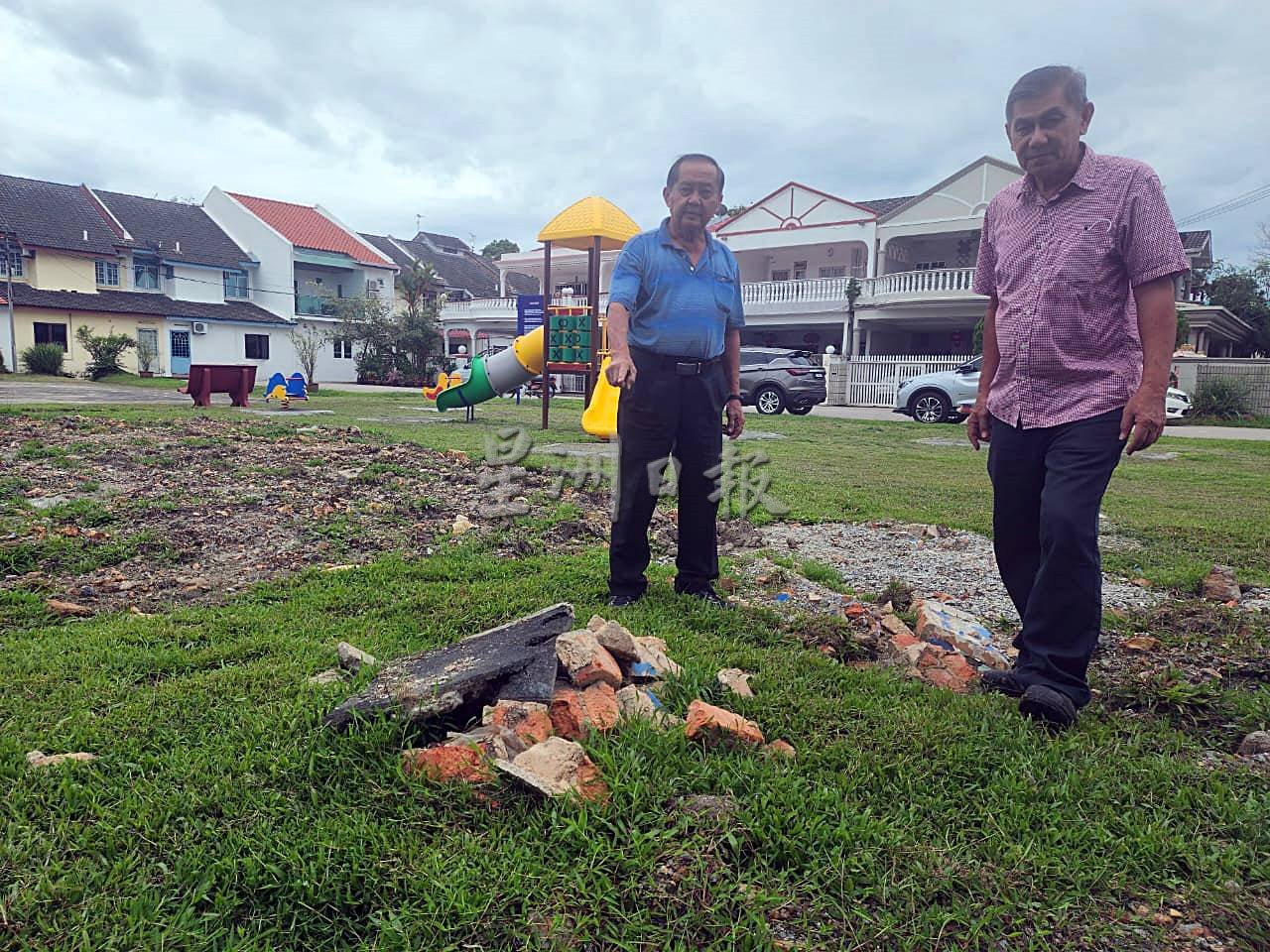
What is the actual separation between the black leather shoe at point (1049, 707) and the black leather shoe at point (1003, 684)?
0.16 metres

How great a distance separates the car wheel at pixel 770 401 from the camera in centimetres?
1873

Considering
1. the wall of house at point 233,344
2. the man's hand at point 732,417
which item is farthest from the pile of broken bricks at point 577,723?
the wall of house at point 233,344

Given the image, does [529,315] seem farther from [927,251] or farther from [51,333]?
[51,333]

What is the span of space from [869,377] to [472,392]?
14579mm

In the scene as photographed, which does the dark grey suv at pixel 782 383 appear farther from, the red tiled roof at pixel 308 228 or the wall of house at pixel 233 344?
the red tiled roof at pixel 308 228

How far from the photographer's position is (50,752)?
2123 millimetres

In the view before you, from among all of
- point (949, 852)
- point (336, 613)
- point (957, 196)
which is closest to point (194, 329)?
point (957, 196)

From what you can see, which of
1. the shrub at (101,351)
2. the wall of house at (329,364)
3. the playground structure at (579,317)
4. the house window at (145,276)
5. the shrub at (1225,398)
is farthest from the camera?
the wall of house at (329,364)

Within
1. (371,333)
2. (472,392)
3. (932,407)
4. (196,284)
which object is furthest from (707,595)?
(196,284)

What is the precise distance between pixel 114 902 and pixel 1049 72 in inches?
123

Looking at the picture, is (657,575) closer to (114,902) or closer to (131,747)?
(131,747)

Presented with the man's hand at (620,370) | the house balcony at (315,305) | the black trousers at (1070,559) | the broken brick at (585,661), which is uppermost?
the house balcony at (315,305)

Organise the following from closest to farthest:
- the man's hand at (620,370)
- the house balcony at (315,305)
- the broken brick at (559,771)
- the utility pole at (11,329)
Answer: the broken brick at (559,771), the man's hand at (620,370), the utility pole at (11,329), the house balcony at (315,305)

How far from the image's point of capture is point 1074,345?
8.39 ft
